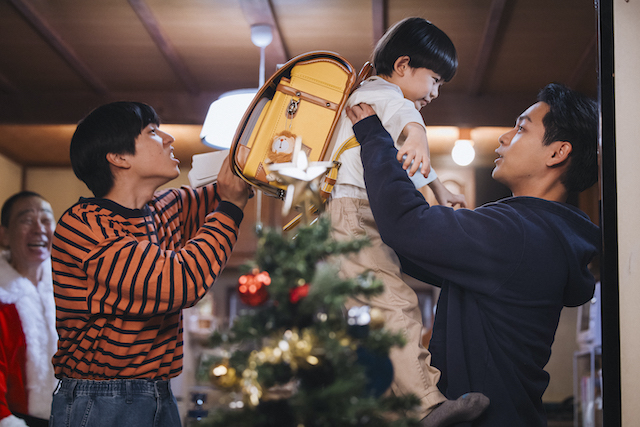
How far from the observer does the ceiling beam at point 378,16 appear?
9.10ft

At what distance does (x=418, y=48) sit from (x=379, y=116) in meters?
0.23

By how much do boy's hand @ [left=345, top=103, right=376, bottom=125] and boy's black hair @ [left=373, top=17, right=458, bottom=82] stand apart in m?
0.21

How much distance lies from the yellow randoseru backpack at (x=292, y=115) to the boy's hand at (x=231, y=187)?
67 mm

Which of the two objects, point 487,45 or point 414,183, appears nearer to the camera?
point 414,183

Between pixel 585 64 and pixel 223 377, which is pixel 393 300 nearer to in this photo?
pixel 223 377

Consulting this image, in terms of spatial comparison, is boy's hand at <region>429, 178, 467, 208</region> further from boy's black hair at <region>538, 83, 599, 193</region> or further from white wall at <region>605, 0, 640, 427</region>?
white wall at <region>605, 0, 640, 427</region>

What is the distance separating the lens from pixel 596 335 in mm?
3611

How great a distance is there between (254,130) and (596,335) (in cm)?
325

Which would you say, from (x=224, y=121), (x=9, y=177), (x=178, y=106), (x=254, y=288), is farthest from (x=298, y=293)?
(x=9, y=177)

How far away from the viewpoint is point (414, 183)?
126cm

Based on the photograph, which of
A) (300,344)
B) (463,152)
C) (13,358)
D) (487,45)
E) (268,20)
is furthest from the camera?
(463,152)

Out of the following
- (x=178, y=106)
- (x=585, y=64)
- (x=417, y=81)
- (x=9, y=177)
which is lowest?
(x=417, y=81)

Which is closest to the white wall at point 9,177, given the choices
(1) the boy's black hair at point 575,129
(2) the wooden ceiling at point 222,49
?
(2) the wooden ceiling at point 222,49

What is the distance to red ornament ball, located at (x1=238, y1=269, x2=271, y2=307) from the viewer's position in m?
0.64
